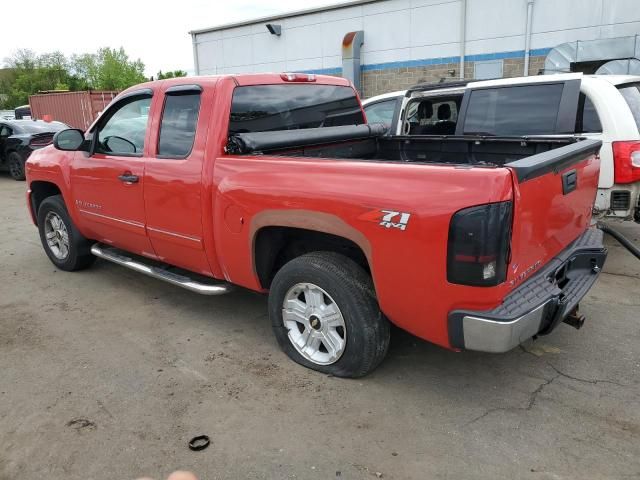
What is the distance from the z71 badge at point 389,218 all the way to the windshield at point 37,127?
12988 millimetres

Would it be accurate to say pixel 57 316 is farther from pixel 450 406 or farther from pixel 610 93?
pixel 610 93

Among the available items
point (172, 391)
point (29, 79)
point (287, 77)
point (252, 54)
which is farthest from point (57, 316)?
point (29, 79)

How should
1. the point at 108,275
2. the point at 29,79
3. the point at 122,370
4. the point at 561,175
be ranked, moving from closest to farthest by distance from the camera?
1. the point at 561,175
2. the point at 122,370
3. the point at 108,275
4. the point at 29,79

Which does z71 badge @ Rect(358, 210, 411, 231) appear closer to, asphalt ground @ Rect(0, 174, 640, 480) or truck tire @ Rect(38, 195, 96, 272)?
asphalt ground @ Rect(0, 174, 640, 480)

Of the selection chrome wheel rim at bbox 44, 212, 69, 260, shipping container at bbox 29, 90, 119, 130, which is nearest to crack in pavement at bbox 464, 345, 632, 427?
chrome wheel rim at bbox 44, 212, 69, 260

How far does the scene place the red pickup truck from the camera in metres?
2.58

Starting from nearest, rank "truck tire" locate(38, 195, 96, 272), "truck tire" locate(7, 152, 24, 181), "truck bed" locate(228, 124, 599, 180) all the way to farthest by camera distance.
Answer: "truck bed" locate(228, 124, 599, 180), "truck tire" locate(38, 195, 96, 272), "truck tire" locate(7, 152, 24, 181)

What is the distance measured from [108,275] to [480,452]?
4270mm

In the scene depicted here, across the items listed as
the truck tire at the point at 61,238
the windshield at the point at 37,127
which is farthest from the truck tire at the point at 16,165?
the truck tire at the point at 61,238

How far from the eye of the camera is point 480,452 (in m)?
2.67

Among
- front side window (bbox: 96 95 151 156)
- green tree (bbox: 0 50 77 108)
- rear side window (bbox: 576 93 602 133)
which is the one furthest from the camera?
green tree (bbox: 0 50 77 108)

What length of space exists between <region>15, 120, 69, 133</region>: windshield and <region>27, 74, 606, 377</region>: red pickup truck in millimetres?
9571

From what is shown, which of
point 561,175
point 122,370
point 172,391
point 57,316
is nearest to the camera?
point 561,175

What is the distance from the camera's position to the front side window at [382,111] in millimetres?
7780
